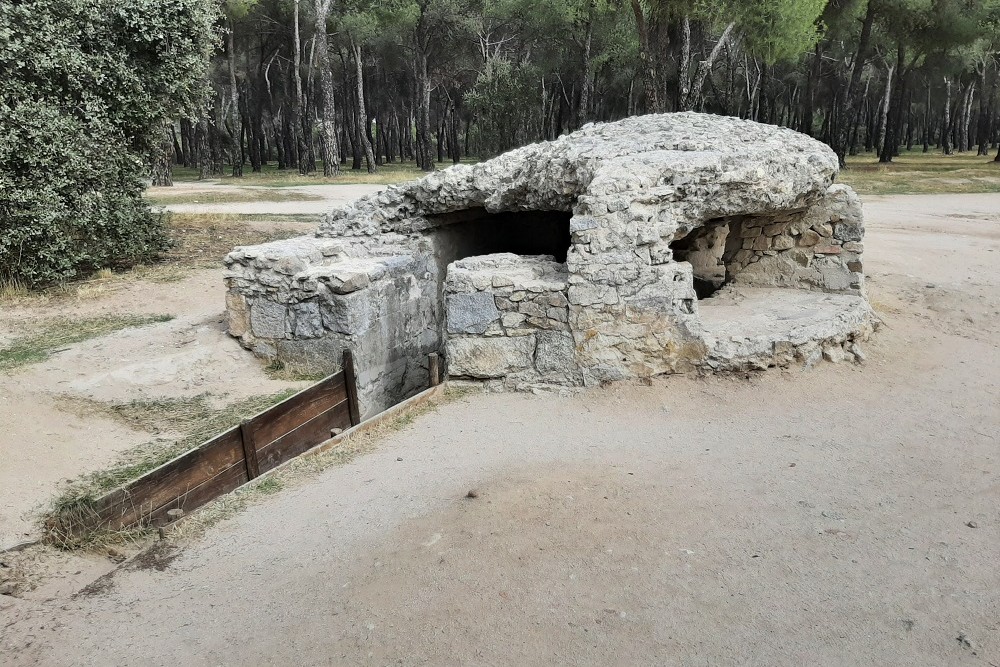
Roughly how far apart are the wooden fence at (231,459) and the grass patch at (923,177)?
61.5ft

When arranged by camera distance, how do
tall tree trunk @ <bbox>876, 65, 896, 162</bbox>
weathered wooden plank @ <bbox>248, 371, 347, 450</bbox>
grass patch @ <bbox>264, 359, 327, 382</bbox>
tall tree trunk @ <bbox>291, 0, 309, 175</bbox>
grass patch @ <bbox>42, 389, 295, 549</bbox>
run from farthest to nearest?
tall tree trunk @ <bbox>876, 65, 896, 162</bbox> < tall tree trunk @ <bbox>291, 0, 309, 175</bbox> < grass patch @ <bbox>264, 359, 327, 382</bbox> < weathered wooden plank @ <bbox>248, 371, 347, 450</bbox> < grass patch @ <bbox>42, 389, 295, 549</bbox>

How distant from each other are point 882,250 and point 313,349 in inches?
348

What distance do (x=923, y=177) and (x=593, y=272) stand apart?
23.0m

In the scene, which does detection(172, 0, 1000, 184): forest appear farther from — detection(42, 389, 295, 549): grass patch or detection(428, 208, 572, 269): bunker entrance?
detection(42, 389, 295, 549): grass patch

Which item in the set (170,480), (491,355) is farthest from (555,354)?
(170,480)

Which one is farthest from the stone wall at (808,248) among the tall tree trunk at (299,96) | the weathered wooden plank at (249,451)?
the tall tree trunk at (299,96)

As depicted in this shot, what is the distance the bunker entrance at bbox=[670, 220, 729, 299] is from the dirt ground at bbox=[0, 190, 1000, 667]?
2.32m

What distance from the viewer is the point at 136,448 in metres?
6.36

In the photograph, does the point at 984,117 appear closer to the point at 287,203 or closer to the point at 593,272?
the point at 287,203

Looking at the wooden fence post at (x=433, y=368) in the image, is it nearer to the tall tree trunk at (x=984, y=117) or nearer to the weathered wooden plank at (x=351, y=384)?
the weathered wooden plank at (x=351, y=384)

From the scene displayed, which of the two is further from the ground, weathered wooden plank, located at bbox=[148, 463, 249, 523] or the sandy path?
the sandy path

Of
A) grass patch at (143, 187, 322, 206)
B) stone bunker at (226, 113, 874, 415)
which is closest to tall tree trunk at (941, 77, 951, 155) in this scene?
grass patch at (143, 187, 322, 206)

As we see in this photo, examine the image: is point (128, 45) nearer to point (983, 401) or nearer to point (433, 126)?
point (983, 401)

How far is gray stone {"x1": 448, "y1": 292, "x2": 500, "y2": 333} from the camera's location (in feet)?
21.7
